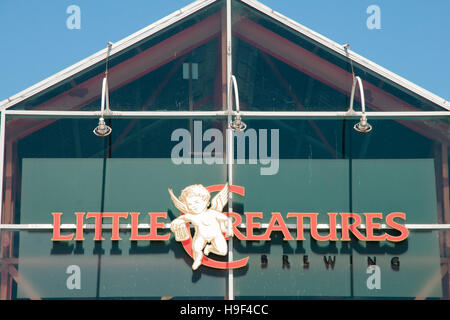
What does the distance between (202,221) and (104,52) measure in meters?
4.20

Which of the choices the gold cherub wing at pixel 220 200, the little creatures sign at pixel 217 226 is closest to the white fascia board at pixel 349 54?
the little creatures sign at pixel 217 226

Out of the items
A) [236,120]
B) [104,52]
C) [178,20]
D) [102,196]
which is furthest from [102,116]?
[236,120]

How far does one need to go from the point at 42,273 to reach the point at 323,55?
7.47 m

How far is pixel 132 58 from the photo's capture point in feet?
58.1

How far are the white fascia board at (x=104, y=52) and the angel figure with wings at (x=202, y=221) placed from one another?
10.8 feet

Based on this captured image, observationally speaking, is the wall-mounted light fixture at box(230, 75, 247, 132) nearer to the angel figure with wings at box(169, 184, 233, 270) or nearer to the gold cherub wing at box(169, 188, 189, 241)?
the angel figure with wings at box(169, 184, 233, 270)

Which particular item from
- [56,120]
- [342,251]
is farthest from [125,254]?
[342,251]

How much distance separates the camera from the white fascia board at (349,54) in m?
17.5

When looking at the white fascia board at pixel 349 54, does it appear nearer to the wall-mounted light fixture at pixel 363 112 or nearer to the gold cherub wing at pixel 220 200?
the wall-mounted light fixture at pixel 363 112

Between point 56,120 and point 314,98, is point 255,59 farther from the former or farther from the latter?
point 56,120

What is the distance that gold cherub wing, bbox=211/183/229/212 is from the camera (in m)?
16.8

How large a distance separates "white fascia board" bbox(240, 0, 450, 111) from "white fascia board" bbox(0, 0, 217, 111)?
125 cm

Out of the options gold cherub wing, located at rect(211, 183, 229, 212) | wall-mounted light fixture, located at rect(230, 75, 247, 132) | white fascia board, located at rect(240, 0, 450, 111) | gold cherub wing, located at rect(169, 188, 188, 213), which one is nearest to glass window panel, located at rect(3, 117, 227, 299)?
gold cherub wing, located at rect(169, 188, 188, 213)

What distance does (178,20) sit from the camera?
17.8 metres
